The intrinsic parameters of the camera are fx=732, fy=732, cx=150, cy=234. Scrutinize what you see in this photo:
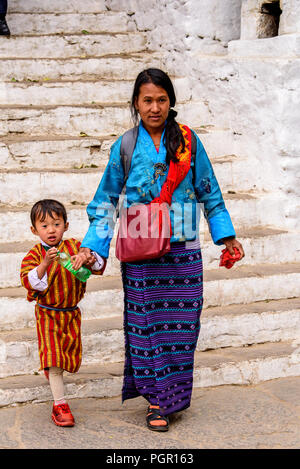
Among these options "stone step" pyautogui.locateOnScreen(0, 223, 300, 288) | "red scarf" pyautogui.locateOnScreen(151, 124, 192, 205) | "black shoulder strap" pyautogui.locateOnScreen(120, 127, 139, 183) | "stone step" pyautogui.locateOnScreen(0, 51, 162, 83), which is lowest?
"stone step" pyautogui.locateOnScreen(0, 223, 300, 288)

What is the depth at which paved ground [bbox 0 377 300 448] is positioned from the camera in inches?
141

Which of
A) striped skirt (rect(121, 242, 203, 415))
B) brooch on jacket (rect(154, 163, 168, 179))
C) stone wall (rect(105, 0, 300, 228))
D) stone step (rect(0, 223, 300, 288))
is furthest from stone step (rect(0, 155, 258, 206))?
brooch on jacket (rect(154, 163, 168, 179))

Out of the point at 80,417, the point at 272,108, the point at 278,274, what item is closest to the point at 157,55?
the point at 272,108

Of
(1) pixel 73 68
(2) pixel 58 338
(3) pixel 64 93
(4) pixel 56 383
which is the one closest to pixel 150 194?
(2) pixel 58 338

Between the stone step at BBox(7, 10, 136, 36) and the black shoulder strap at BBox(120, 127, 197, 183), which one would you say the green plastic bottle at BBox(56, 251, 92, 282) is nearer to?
the black shoulder strap at BBox(120, 127, 197, 183)

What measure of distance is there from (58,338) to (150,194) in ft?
2.89

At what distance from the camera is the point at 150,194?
3.61m

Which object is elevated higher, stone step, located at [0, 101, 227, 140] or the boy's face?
stone step, located at [0, 101, 227, 140]

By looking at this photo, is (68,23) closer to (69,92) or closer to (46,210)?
(69,92)

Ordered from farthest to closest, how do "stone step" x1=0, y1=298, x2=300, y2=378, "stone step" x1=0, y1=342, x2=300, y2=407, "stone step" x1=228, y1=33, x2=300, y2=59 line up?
"stone step" x1=228, y1=33, x2=300, y2=59 < "stone step" x1=0, y1=298, x2=300, y2=378 < "stone step" x1=0, y1=342, x2=300, y2=407

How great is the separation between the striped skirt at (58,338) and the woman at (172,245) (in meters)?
0.29

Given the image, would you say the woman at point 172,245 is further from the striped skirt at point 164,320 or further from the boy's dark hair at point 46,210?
the boy's dark hair at point 46,210

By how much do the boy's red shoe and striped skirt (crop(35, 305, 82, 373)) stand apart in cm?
20

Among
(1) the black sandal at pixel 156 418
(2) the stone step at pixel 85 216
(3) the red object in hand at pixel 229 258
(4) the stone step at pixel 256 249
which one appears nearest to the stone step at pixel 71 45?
(2) the stone step at pixel 85 216
